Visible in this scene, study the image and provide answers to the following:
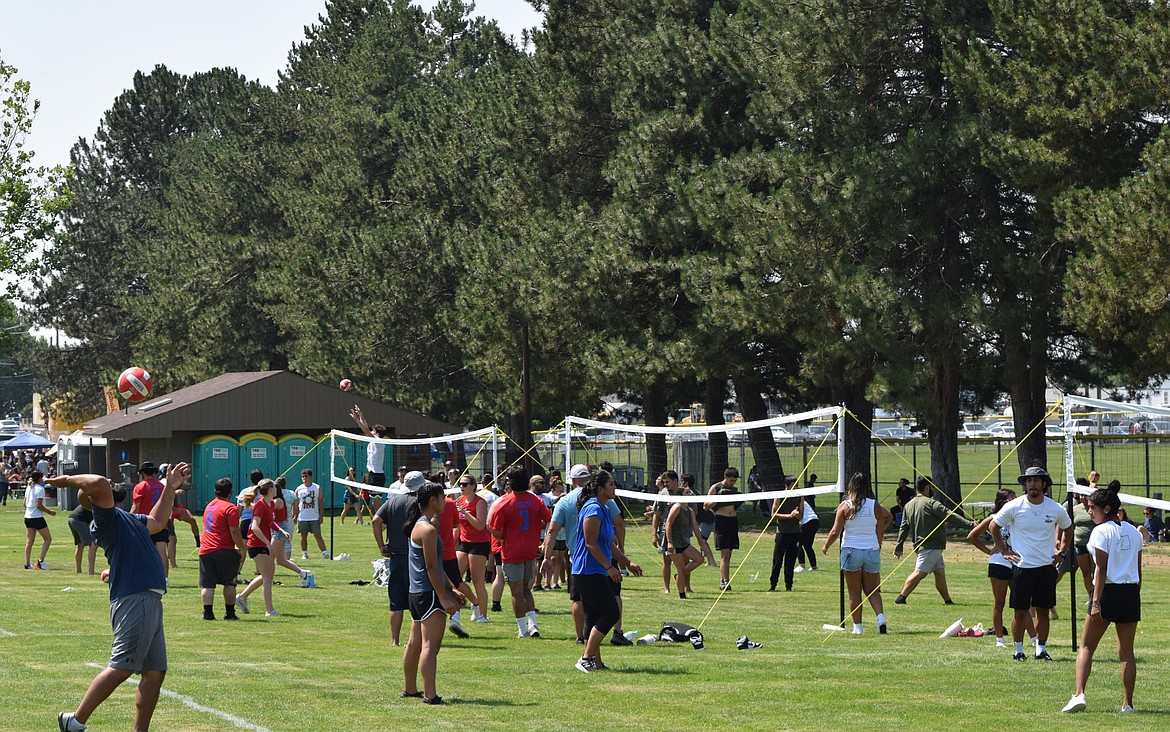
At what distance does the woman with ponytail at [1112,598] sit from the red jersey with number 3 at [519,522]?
282 inches

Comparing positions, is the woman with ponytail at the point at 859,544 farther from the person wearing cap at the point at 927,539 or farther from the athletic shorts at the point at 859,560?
the person wearing cap at the point at 927,539

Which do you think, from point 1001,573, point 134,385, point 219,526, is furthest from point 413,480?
point 134,385

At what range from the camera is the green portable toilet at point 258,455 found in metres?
51.3

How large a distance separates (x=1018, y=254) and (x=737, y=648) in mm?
20678

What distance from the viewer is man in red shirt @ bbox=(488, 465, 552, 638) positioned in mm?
17219

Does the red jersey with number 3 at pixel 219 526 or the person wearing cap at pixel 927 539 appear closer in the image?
the red jersey with number 3 at pixel 219 526

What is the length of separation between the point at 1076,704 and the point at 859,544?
18.0 feet

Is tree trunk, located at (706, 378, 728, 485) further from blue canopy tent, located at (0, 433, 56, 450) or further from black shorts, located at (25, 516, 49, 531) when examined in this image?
blue canopy tent, located at (0, 433, 56, 450)

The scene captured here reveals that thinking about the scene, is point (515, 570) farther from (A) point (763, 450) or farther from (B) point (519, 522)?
(A) point (763, 450)

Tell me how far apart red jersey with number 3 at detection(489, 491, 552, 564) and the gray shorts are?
7563 mm

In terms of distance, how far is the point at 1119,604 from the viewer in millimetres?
11703

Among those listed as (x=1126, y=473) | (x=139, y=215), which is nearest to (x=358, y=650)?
(x=1126, y=473)

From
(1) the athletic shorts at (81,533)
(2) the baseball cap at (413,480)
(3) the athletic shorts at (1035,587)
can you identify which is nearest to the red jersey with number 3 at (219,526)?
(2) the baseball cap at (413,480)

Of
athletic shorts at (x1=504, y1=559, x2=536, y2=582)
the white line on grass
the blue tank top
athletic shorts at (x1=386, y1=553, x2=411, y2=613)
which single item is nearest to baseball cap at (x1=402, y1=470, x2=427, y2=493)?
athletic shorts at (x1=504, y1=559, x2=536, y2=582)
